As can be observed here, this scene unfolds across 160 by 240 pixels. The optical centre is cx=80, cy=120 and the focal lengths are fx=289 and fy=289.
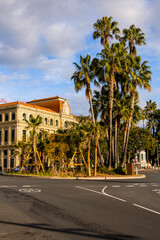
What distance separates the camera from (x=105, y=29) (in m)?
39.1

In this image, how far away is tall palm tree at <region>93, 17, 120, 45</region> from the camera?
39.1 m

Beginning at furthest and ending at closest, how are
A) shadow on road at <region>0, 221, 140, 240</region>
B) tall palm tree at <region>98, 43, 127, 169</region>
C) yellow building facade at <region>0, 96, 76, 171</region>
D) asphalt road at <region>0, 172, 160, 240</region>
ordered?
yellow building facade at <region>0, 96, 76, 171</region>
tall palm tree at <region>98, 43, 127, 169</region>
asphalt road at <region>0, 172, 160, 240</region>
shadow on road at <region>0, 221, 140, 240</region>

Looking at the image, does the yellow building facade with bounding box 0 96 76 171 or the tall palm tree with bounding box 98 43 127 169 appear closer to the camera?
the tall palm tree with bounding box 98 43 127 169

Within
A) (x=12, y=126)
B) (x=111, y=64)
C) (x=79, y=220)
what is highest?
(x=111, y=64)

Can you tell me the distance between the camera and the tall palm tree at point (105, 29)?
3906 cm

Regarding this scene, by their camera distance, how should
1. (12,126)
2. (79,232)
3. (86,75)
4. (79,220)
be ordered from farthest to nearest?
(12,126), (86,75), (79,220), (79,232)

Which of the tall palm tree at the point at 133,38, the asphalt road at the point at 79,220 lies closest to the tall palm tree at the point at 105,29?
the tall palm tree at the point at 133,38

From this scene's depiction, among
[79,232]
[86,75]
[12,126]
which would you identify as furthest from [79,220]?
[12,126]

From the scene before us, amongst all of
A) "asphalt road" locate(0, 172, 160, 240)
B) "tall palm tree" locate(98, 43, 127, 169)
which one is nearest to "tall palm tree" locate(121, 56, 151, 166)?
"tall palm tree" locate(98, 43, 127, 169)

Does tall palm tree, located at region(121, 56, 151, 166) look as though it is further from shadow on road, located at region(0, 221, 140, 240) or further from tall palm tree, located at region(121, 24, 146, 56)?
shadow on road, located at region(0, 221, 140, 240)

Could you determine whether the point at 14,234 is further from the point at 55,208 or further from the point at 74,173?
the point at 74,173

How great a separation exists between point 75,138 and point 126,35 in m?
16.4

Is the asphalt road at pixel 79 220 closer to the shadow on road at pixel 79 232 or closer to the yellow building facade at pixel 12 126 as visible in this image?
the shadow on road at pixel 79 232

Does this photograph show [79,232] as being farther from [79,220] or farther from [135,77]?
[135,77]
